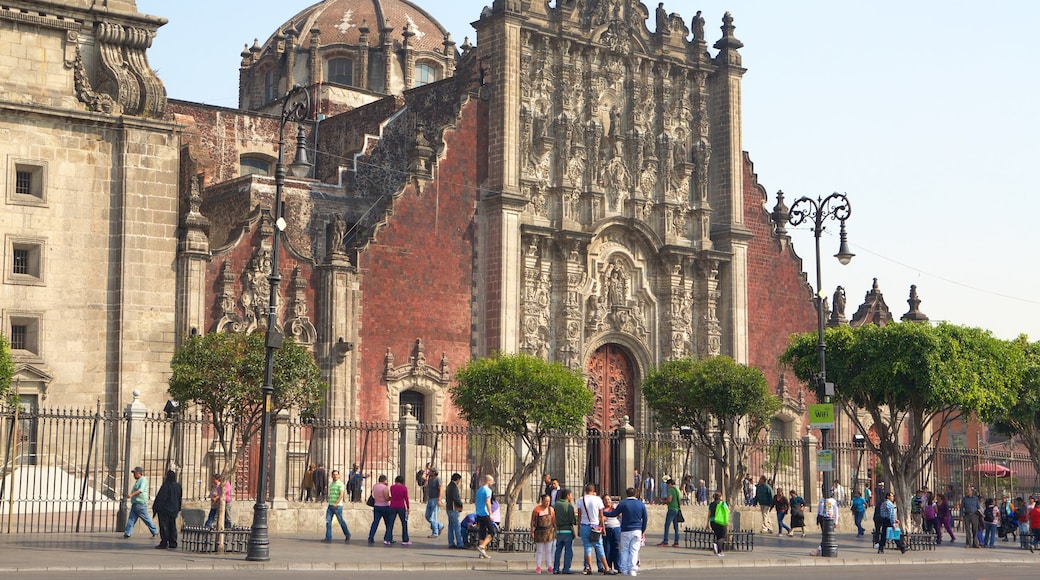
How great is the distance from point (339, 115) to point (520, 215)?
9.11 m

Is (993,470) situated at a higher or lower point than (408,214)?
lower

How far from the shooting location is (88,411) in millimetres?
34812

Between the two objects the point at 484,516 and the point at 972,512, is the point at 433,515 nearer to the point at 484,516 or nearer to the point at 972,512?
the point at 484,516

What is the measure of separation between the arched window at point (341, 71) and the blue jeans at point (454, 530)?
2928 cm

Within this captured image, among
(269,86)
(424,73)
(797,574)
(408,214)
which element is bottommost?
(797,574)

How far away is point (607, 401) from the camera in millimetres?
45562

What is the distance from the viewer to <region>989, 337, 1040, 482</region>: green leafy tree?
39.5 m

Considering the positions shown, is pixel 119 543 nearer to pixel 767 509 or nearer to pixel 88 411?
pixel 88 411

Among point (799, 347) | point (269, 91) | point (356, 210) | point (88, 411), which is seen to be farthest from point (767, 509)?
point (269, 91)

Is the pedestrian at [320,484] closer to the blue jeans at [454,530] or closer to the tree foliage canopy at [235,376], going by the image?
the tree foliage canopy at [235,376]

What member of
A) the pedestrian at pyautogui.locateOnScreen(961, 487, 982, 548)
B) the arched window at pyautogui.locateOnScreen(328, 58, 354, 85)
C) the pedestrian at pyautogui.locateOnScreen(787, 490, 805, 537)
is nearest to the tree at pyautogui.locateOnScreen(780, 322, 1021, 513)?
the pedestrian at pyautogui.locateOnScreen(961, 487, 982, 548)

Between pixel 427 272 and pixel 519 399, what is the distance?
11138mm

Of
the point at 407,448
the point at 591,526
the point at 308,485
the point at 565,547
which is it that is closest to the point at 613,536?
the point at 591,526

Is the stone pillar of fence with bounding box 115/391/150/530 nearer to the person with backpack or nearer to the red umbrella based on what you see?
the person with backpack
